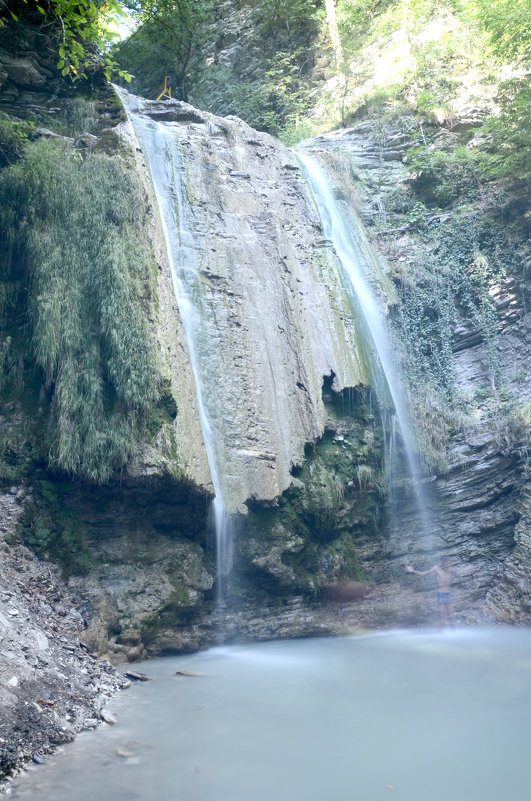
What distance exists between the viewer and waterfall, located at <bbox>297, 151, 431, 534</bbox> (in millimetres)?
10203

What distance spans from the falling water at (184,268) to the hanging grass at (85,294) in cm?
95

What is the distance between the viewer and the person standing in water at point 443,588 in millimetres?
9516

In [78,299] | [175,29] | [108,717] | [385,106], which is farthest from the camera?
[175,29]

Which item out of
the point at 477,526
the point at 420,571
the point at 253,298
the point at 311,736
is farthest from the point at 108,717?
the point at 477,526

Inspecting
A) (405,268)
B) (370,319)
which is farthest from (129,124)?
(405,268)

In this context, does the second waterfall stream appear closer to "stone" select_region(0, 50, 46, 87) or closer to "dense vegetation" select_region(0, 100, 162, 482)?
"dense vegetation" select_region(0, 100, 162, 482)

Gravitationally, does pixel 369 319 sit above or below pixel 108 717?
above

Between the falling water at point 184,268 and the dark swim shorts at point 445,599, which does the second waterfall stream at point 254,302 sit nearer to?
the falling water at point 184,268

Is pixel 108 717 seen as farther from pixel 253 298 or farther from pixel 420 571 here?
pixel 253 298

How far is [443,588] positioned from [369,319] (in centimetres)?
536

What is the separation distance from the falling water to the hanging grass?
945mm

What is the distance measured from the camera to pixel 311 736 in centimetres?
459

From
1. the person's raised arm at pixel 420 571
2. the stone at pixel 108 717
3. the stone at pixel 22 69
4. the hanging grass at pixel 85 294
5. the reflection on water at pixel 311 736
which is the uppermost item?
the stone at pixel 22 69

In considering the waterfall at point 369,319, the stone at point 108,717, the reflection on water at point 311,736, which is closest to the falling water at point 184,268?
the reflection on water at point 311,736
